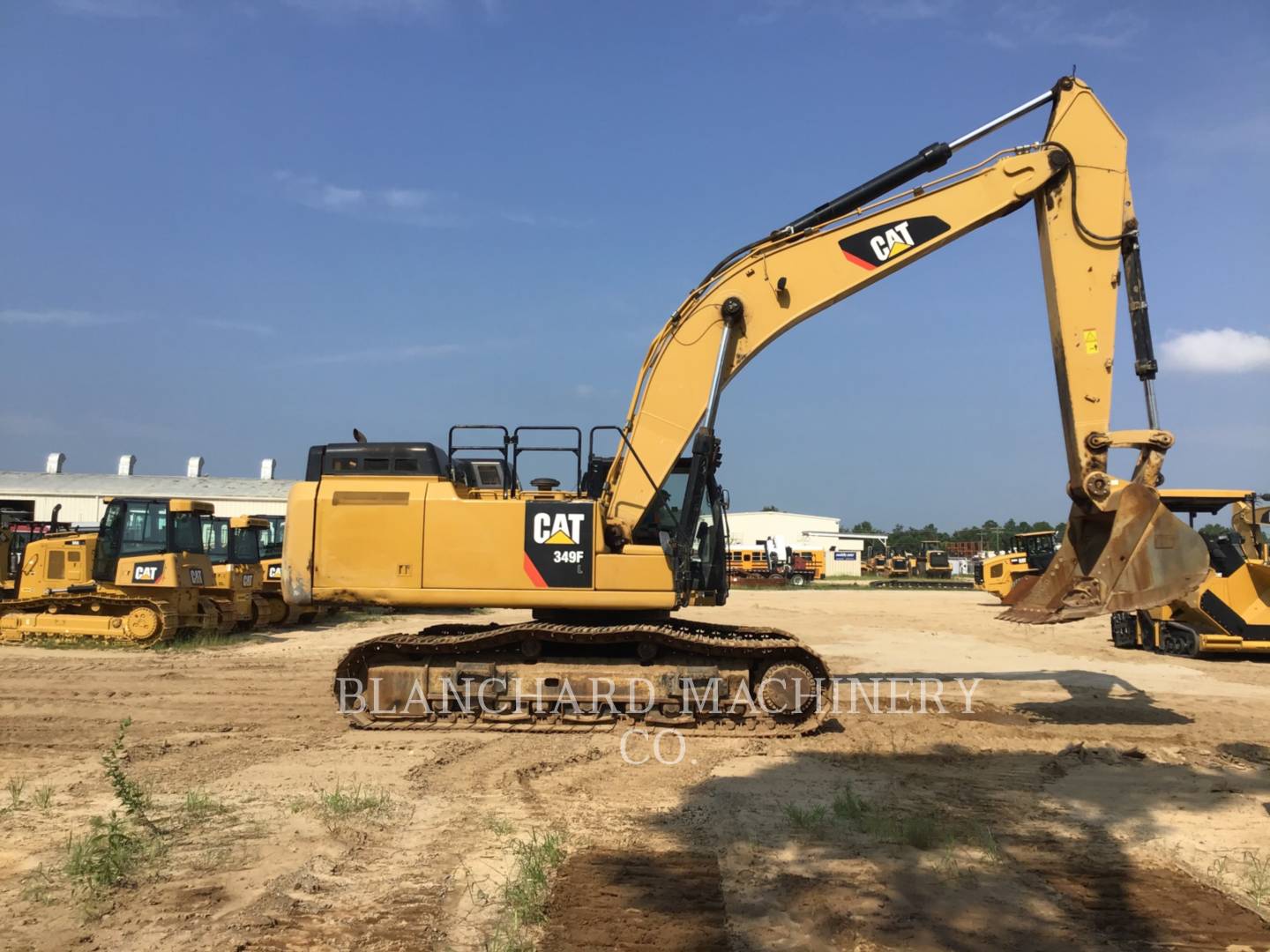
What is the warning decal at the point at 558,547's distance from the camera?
27.8 ft

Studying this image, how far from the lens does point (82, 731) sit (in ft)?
28.6

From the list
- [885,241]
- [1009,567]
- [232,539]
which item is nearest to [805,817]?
[885,241]

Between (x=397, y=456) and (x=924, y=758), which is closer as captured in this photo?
(x=924, y=758)

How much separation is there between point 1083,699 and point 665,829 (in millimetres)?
7791

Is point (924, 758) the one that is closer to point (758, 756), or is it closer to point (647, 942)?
point (758, 756)

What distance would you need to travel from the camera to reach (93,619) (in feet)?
52.3

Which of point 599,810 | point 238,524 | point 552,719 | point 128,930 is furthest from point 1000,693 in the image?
point 238,524

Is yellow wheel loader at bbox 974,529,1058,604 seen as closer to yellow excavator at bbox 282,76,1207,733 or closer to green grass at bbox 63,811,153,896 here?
yellow excavator at bbox 282,76,1207,733

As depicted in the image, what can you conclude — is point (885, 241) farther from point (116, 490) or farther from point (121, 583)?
point (116, 490)

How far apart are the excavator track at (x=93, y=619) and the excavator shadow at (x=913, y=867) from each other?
1269 centimetres

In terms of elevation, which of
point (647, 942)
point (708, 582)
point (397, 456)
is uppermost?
point (397, 456)

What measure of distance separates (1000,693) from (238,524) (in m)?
16.5

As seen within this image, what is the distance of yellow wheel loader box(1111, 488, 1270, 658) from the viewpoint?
14.7 metres

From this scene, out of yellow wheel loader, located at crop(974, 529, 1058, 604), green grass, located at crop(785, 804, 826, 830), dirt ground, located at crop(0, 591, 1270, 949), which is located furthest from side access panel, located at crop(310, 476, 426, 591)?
yellow wheel loader, located at crop(974, 529, 1058, 604)
